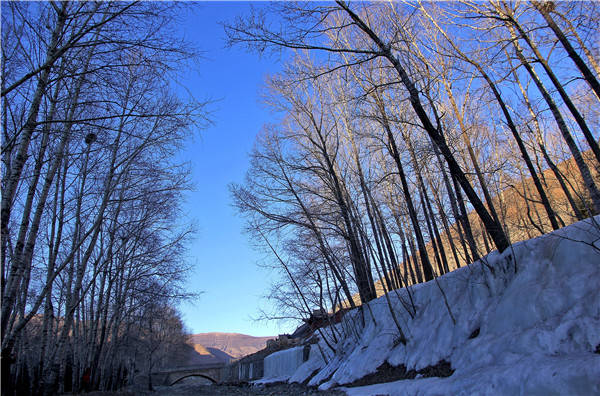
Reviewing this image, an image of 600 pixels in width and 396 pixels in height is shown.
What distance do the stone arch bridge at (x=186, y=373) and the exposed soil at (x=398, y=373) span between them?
2036 inches

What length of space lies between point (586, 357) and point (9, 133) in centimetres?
907

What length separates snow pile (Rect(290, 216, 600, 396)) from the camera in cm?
443

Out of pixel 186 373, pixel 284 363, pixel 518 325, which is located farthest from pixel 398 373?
pixel 186 373

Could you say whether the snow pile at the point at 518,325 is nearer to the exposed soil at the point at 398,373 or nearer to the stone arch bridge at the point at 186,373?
the exposed soil at the point at 398,373

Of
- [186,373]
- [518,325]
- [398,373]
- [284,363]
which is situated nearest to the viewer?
[518,325]

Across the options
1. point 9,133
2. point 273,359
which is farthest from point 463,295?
point 273,359

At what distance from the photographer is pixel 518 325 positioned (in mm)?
5734

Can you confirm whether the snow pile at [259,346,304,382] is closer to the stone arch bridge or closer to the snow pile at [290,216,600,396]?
the snow pile at [290,216,600,396]

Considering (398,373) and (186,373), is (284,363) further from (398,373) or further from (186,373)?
(186,373)

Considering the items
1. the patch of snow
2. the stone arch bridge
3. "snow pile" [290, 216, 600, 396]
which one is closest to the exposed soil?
"snow pile" [290, 216, 600, 396]

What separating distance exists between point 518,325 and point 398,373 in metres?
3.51

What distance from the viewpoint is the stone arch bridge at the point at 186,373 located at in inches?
2132

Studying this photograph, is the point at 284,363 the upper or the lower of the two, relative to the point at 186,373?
lower

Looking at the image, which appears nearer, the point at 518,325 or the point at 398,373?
the point at 518,325
